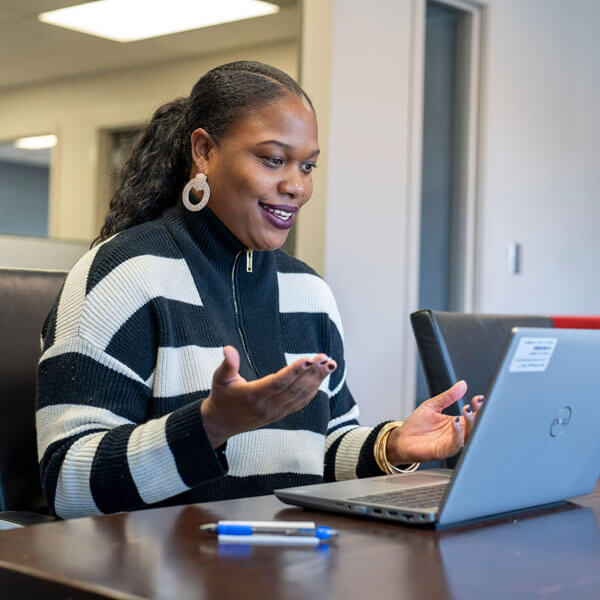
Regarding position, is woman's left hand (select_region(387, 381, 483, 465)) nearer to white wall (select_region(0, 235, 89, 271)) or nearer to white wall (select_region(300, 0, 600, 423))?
white wall (select_region(0, 235, 89, 271))

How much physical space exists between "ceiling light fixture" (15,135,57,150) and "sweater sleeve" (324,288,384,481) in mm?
1276

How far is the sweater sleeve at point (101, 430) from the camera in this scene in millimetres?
1161

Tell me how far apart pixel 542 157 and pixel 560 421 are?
133 inches

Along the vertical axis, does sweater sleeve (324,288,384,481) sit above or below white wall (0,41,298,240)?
below

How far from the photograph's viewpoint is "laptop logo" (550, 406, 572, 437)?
1.03m

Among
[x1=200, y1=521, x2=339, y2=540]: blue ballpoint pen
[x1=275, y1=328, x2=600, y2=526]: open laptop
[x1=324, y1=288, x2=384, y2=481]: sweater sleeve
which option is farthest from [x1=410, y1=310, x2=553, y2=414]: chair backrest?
[x1=200, y1=521, x2=339, y2=540]: blue ballpoint pen

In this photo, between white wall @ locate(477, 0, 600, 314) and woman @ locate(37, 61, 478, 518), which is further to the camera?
white wall @ locate(477, 0, 600, 314)

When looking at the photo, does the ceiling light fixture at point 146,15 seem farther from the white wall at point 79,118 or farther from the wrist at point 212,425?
the wrist at point 212,425

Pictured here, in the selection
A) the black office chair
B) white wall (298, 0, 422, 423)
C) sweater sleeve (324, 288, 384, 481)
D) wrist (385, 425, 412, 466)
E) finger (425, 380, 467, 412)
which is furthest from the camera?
white wall (298, 0, 422, 423)

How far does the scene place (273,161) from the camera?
5.10 ft

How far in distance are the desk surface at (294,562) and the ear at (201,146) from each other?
0.74 metres

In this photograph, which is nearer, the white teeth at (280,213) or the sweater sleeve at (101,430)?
the sweater sleeve at (101,430)

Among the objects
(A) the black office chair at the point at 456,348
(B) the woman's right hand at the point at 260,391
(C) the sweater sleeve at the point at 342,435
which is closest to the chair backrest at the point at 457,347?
(A) the black office chair at the point at 456,348

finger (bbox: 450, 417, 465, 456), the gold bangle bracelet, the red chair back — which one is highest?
the red chair back
